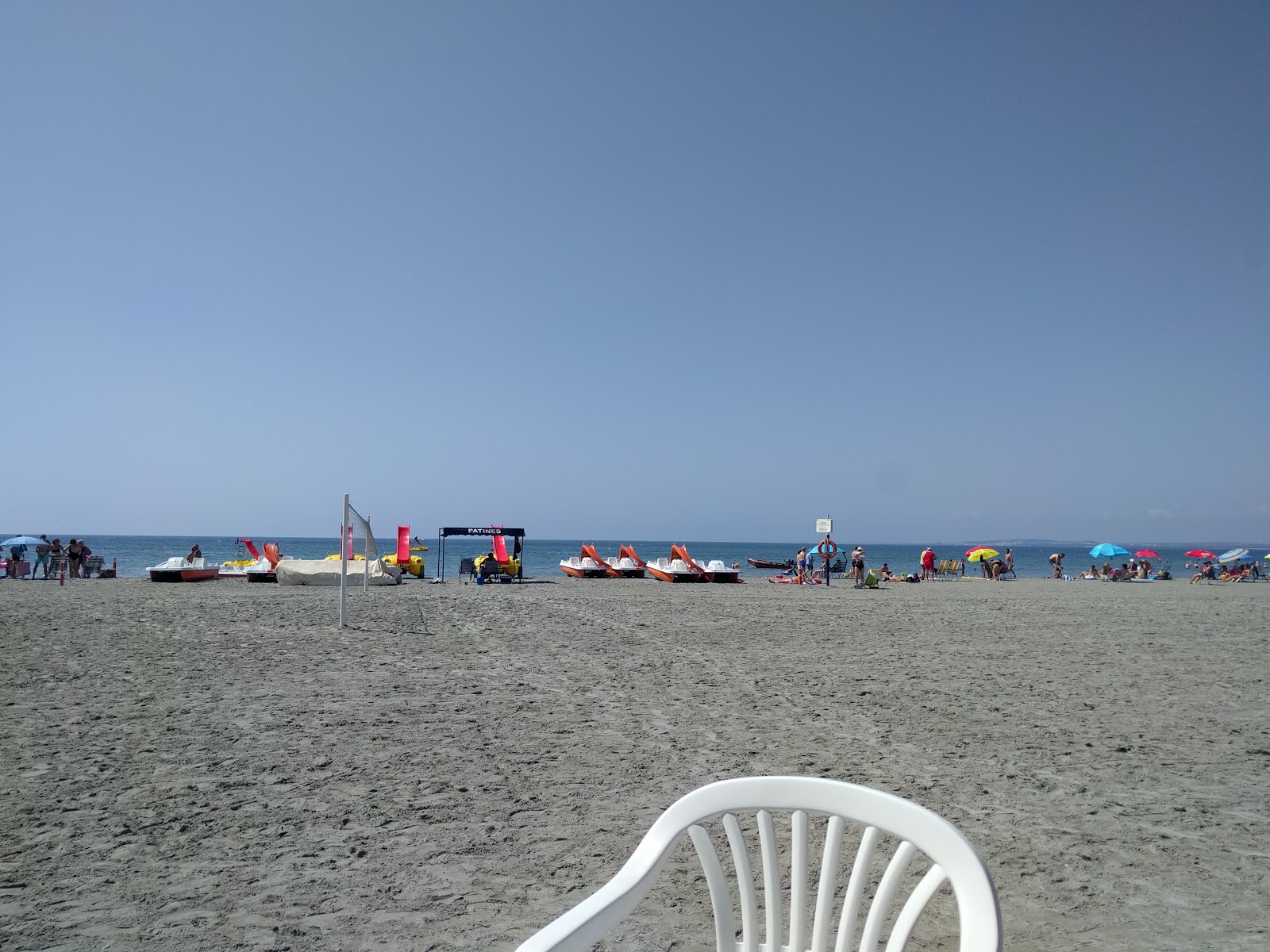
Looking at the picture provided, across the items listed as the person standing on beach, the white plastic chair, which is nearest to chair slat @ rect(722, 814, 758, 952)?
the white plastic chair

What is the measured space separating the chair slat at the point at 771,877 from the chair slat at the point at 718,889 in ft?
0.33

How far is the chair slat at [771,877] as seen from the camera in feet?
6.66

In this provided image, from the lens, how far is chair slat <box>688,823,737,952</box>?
198cm

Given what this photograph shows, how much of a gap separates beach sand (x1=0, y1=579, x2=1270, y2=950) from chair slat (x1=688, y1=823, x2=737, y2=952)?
1.29 metres

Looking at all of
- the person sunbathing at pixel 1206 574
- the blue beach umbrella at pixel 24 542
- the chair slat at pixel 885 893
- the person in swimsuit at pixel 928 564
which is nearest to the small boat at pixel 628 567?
the person in swimsuit at pixel 928 564

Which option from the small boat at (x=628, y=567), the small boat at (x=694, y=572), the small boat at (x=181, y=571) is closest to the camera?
the small boat at (x=181, y=571)

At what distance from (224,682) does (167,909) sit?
5256 mm

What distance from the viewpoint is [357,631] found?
12.3 meters

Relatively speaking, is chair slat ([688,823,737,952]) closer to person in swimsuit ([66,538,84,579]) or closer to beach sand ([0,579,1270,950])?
beach sand ([0,579,1270,950])

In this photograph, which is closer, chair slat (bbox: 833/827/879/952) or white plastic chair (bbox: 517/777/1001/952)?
white plastic chair (bbox: 517/777/1001/952)

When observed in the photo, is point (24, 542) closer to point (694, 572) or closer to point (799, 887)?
point (694, 572)

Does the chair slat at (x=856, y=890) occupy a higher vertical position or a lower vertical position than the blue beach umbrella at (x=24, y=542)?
lower

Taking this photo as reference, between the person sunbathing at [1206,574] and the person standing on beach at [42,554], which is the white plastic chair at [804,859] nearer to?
the person standing on beach at [42,554]

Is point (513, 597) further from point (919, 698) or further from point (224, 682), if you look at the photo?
point (919, 698)
